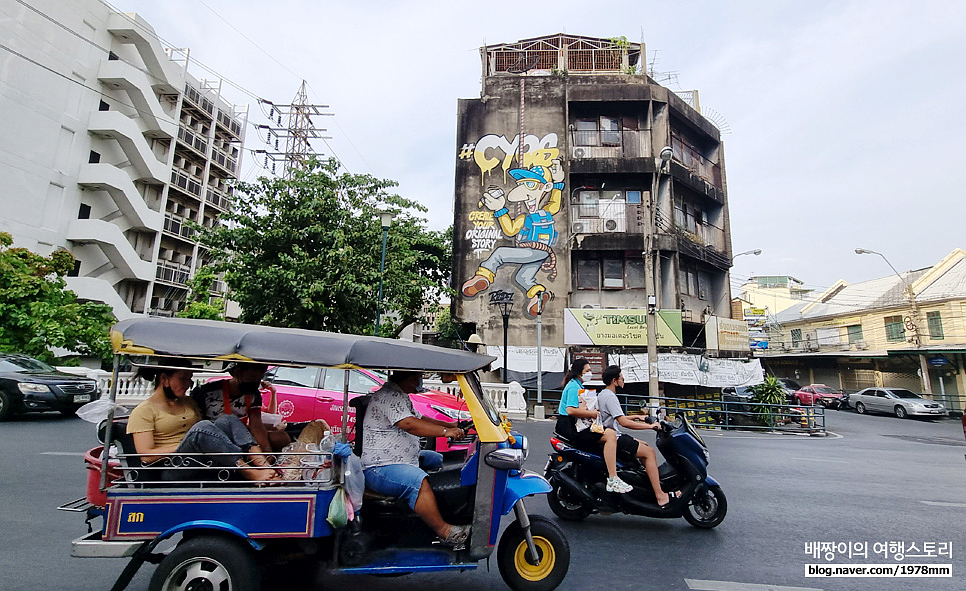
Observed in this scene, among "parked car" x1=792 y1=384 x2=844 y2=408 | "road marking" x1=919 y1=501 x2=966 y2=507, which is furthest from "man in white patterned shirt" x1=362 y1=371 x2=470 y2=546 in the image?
"parked car" x1=792 y1=384 x2=844 y2=408

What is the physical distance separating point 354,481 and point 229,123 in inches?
1741

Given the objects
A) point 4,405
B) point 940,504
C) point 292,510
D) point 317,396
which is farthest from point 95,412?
point 4,405

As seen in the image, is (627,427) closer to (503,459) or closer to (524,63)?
(503,459)

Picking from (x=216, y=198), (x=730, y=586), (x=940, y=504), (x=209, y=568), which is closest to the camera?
(x=209, y=568)

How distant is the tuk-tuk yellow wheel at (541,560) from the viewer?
359 centimetres

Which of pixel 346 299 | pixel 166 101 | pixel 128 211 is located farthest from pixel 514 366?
pixel 166 101

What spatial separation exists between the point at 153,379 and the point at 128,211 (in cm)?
3006

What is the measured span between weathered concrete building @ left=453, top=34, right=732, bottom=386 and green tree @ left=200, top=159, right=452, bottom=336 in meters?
5.23

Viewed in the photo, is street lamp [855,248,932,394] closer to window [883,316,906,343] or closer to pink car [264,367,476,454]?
window [883,316,906,343]

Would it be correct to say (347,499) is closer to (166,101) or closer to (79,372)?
(79,372)

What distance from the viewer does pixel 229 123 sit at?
130 feet

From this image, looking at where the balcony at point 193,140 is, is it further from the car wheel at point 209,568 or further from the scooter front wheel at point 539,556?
the scooter front wheel at point 539,556

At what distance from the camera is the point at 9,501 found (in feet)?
17.9

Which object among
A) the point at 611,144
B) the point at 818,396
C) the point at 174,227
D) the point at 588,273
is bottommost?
the point at 818,396
